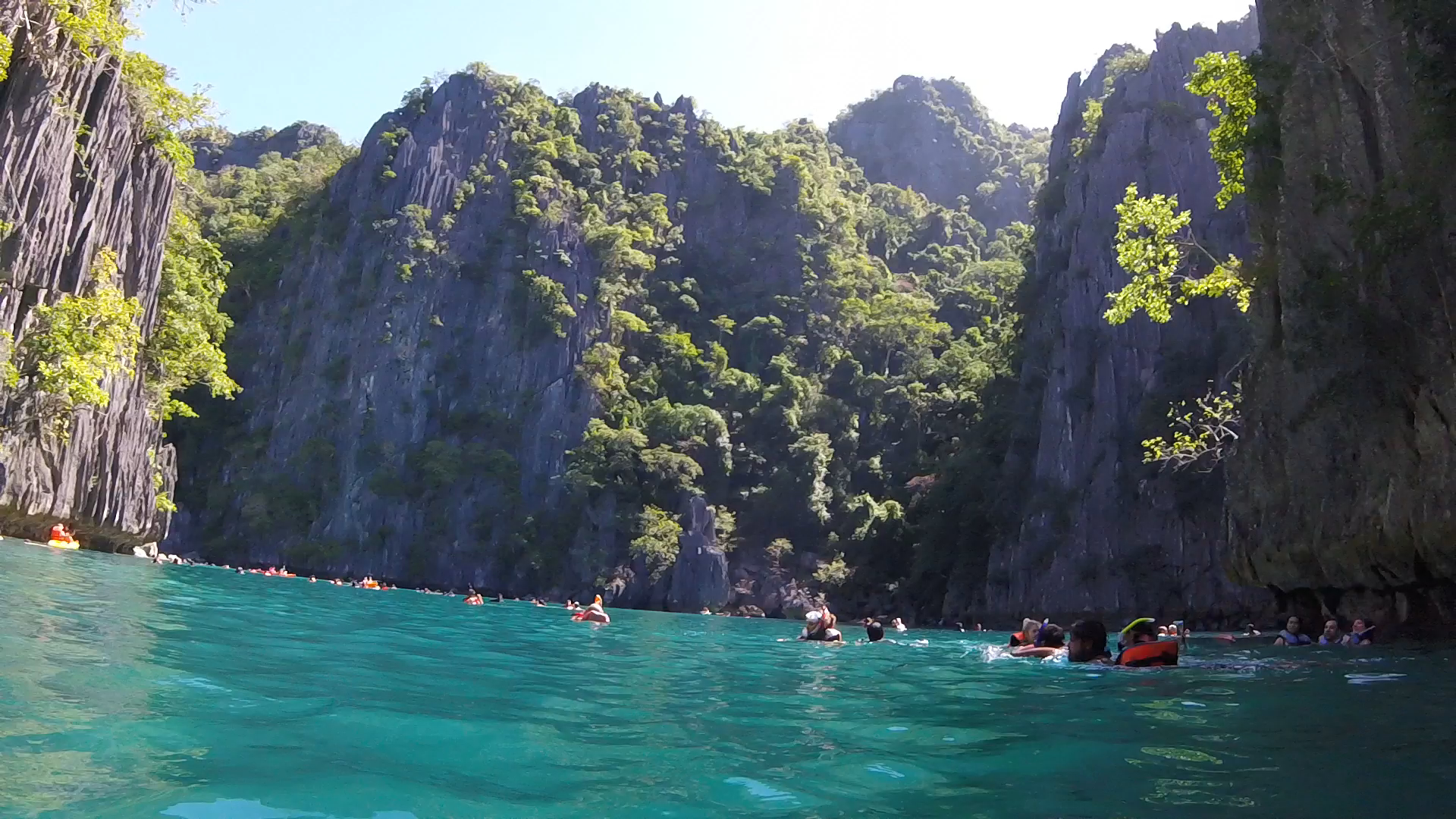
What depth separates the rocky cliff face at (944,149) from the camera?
120250mm

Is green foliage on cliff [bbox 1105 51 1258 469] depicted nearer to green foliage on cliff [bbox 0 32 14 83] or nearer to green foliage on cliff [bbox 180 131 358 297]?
green foliage on cliff [bbox 0 32 14 83]

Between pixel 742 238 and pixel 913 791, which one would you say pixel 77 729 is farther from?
pixel 742 238

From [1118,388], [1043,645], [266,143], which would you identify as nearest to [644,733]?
[1043,645]

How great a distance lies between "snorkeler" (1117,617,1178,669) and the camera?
14.7 m

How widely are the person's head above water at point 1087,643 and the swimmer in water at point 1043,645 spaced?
1.57 meters

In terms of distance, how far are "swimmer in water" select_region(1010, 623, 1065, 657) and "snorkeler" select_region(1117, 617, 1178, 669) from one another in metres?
2.55

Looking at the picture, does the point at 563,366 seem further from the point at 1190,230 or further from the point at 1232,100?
the point at 1232,100

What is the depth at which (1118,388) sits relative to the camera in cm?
5066

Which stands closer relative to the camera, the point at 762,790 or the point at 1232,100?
the point at 762,790

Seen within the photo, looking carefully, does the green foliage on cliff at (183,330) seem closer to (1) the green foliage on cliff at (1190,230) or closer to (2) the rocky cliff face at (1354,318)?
(1) the green foliage on cliff at (1190,230)

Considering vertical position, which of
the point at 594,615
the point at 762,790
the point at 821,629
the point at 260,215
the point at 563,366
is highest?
the point at 260,215

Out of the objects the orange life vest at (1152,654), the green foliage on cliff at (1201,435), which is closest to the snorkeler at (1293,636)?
the green foliage on cliff at (1201,435)

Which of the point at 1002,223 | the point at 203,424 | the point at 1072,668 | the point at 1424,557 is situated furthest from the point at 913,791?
the point at 1002,223

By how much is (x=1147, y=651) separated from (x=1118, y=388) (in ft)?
127
